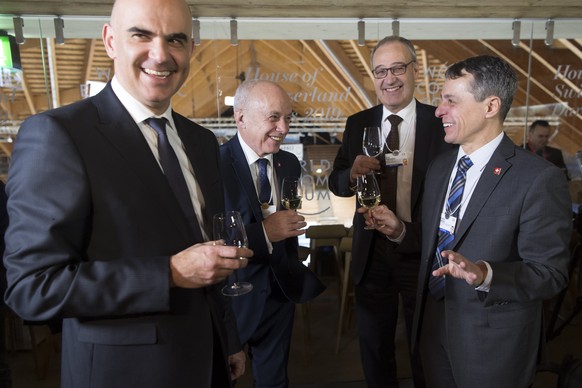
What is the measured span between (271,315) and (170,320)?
1127 millimetres

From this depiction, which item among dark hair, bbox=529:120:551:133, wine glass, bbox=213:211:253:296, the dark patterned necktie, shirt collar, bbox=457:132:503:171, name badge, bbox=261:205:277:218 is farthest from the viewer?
dark hair, bbox=529:120:551:133

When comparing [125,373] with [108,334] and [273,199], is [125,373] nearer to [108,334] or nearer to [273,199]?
[108,334]

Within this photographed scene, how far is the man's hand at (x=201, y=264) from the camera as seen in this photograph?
1.15 meters

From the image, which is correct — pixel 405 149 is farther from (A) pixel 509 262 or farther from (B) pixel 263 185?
(A) pixel 509 262

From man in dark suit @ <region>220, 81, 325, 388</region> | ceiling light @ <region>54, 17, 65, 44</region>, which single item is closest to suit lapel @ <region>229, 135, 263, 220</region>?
man in dark suit @ <region>220, 81, 325, 388</region>

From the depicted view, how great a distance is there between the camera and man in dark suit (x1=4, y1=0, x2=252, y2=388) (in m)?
1.08

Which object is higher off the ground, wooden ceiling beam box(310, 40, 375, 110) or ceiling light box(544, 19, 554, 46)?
ceiling light box(544, 19, 554, 46)

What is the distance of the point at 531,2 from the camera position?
410cm

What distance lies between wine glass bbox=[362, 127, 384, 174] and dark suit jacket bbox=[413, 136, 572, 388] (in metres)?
0.69

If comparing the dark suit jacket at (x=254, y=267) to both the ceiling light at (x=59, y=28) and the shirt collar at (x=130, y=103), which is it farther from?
the ceiling light at (x=59, y=28)

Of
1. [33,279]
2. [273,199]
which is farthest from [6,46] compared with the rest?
[33,279]

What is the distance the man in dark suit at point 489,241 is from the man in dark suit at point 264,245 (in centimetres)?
72

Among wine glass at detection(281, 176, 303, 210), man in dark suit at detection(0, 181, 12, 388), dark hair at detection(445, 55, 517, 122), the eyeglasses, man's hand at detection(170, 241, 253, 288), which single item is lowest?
man in dark suit at detection(0, 181, 12, 388)

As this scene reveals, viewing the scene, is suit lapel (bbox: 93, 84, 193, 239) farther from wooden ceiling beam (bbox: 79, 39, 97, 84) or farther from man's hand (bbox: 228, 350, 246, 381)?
wooden ceiling beam (bbox: 79, 39, 97, 84)
